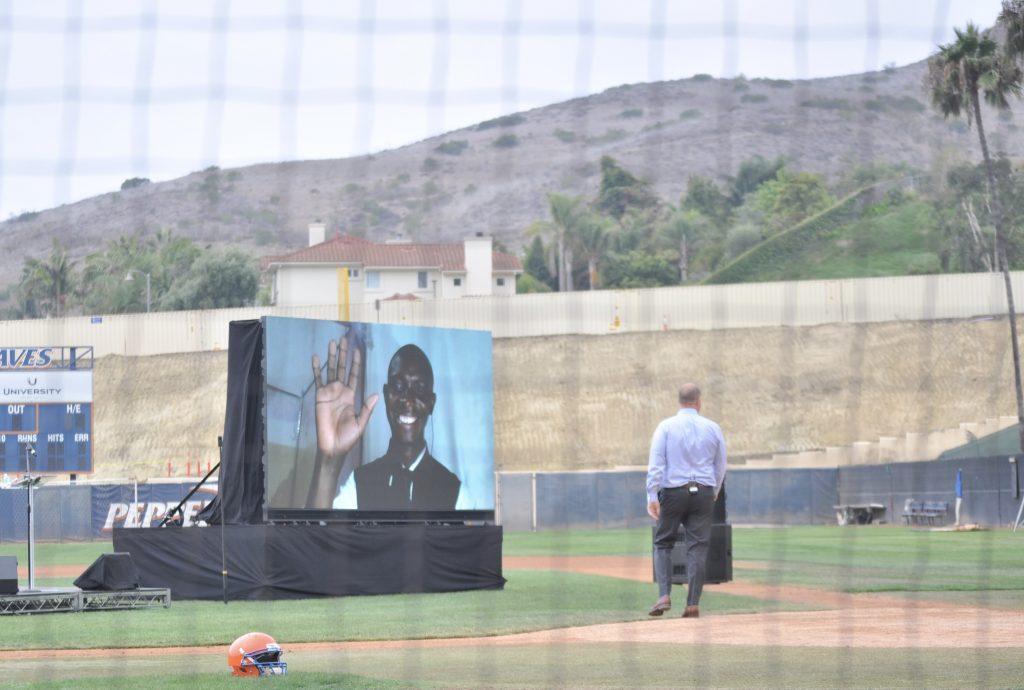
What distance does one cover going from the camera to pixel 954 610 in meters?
13.7

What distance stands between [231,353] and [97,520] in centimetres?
2356

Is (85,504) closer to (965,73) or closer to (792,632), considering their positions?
(965,73)

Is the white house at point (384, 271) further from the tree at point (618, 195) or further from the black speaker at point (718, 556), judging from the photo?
the black speaker at point (718, 556)

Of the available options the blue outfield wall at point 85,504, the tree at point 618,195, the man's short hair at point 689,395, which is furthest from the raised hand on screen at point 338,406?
the tree at point 618,195

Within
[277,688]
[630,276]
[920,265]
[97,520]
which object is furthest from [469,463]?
[630,276]

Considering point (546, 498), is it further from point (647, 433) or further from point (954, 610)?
point (954, 610)

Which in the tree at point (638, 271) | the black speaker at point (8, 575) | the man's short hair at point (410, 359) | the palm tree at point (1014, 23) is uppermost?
the tree at point (638, 271)

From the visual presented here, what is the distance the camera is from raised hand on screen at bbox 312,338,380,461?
18016mm

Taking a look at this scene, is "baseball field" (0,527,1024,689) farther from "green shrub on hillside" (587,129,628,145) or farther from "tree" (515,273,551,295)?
"tree" (515,273,551,295)

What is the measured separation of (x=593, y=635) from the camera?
39.4 feet

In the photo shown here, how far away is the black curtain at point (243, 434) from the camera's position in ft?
56.8

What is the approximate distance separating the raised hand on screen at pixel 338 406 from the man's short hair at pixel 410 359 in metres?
0.48

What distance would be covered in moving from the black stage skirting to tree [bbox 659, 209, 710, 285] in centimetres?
6993

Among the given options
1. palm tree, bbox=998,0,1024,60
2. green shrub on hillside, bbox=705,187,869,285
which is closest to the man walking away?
palm tree, bbox=998,0,1024,60
